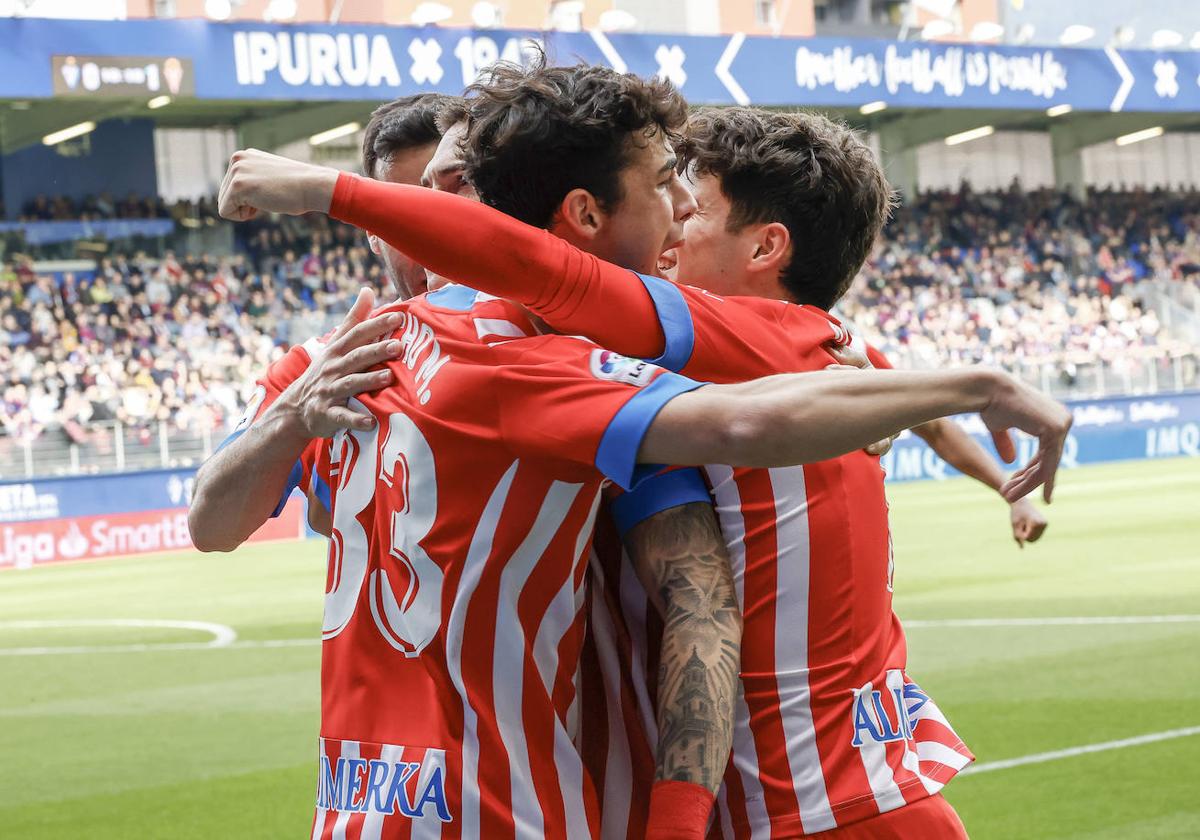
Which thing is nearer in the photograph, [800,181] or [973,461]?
[800,181]

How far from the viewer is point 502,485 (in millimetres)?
1960

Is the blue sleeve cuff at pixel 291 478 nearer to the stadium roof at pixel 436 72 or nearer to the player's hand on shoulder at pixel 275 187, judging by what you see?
the player's hand on shoulder at pixel 275 187

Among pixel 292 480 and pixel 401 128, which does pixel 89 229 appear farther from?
pixel 292 480

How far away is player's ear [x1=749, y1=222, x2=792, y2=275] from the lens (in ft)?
8.04

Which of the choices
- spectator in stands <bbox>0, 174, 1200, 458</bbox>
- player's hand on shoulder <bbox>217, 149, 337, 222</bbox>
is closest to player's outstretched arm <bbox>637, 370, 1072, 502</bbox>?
player's hand on shoulder <bbox>217, 149, 337, 222</bbox>

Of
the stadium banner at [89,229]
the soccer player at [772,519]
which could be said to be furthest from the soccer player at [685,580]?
the stadium banner at [89,229]

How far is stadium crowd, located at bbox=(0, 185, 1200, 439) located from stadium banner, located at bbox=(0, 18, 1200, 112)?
353 centimetres

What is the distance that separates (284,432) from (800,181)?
871 millimetres

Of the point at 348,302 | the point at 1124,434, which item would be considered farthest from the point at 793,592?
the point at 348,302

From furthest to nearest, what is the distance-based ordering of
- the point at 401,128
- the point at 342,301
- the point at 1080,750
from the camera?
the point at 342,301
the point at 1080,750
the point at 401,128

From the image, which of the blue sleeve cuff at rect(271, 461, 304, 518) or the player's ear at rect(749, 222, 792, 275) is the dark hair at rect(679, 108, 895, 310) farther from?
the blue sleeve cuff at rect(271, 461, 304, 518)

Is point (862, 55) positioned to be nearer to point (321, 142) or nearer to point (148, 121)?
point (321, 142)

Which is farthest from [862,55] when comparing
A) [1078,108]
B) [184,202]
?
[184,202]

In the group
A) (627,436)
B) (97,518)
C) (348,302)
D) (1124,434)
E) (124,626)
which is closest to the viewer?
(627,436)
